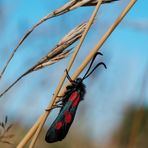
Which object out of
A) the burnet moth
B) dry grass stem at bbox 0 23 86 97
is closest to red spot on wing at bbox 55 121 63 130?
the burnet moth

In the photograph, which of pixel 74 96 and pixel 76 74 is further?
pixel 74 96

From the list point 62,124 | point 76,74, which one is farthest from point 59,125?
point 76,74

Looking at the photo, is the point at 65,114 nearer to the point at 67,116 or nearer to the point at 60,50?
the point at 67,116

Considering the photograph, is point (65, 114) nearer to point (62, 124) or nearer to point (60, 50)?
point (62, 124)

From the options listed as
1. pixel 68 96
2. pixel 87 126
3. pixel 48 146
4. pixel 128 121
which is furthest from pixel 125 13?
pixel 128 121

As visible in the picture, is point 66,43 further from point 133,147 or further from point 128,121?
point 128,121

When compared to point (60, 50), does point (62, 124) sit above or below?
below

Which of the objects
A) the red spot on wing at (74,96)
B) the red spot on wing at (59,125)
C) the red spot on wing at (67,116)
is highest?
the red spot on wing at (74,96)

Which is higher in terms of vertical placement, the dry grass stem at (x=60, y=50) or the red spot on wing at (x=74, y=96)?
the dry grass stem at (x=60, y=50)

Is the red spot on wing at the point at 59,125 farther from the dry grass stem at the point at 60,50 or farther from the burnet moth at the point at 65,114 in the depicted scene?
the dry grass stem at the point at 60,50

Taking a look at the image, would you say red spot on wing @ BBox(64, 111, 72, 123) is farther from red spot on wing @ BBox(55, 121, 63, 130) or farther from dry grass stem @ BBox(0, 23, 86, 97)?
dry grass stem @ BBox(0, 23, 86, 97)

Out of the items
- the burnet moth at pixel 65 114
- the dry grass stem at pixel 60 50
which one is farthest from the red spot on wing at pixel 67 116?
the dry grass stem at pixel 60 50
